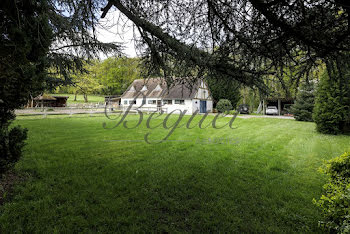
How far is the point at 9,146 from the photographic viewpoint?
3.57 metres

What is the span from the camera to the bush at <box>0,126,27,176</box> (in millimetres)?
3494

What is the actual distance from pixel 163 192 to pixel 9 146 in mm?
3306

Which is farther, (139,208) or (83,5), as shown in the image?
(139,208)

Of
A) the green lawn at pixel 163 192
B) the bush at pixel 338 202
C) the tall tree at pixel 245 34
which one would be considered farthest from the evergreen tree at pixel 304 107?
the tall tree at pixel 245 34

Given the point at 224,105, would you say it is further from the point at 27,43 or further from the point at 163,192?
the point at 27,43

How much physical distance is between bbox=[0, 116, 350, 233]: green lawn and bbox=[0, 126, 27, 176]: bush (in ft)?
1.95

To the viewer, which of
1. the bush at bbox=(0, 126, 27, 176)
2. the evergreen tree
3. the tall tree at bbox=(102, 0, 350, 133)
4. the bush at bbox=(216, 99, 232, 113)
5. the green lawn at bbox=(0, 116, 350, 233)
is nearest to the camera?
the tall tree at bbox=(102, 0, 350, 133)

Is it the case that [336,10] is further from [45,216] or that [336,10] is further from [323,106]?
[323,106]

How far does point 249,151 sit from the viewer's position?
21.6 feet

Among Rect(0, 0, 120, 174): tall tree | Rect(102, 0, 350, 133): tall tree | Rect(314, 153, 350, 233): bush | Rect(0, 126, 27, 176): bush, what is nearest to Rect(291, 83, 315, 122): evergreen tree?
Rect(314, 153, 350, 233): bush

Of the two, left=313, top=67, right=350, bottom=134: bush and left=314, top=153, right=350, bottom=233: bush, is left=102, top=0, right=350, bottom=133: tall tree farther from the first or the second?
left=313, top=67, right=350, bottom=134: bush

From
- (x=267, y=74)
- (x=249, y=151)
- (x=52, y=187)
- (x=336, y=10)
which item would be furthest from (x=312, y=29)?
(x=249, y=151)

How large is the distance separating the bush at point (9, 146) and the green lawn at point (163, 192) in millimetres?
594

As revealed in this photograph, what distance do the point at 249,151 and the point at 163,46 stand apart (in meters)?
5.18
